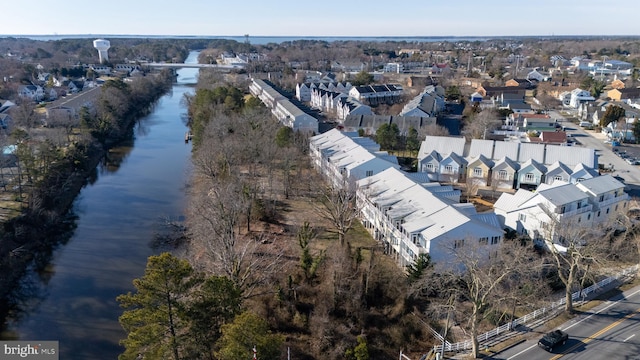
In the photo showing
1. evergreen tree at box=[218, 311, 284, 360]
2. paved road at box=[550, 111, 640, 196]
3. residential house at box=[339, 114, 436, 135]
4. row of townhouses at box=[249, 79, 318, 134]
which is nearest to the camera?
evergreen tree at box=[218, 311, 284, 360]

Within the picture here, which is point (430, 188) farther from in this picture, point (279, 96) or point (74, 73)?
point (74, 73)

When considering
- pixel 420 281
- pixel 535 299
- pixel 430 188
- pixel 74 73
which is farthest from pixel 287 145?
pixel 74 73

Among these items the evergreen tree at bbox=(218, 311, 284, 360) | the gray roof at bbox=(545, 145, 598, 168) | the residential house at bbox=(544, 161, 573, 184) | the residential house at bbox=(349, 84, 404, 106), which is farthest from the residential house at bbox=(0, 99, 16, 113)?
the gray roof at bbox=(545, 145, 598, 168)

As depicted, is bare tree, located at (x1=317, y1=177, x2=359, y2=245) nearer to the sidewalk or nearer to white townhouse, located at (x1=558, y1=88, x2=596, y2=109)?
the sidewalk

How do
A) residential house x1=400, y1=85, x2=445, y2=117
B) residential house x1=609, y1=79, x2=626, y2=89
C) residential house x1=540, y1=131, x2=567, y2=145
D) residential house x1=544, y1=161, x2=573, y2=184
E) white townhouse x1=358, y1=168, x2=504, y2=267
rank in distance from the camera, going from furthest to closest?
1. residential house x1=609, y1=79, x2=626, y2=89
2. residential house x1=400, y1=85, x2=445, y2=117
3. residential house x1=540, y1=131, x2=567, y2=145
4. residential house x1=544, y1=161, x2=573, y2=184
5. white townhouse x1=358, y1=168, x2=504, y2=267

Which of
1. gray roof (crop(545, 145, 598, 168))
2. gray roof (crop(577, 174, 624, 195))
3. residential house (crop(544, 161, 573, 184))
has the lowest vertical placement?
residential house (crop(544, 161, 573, 184))
